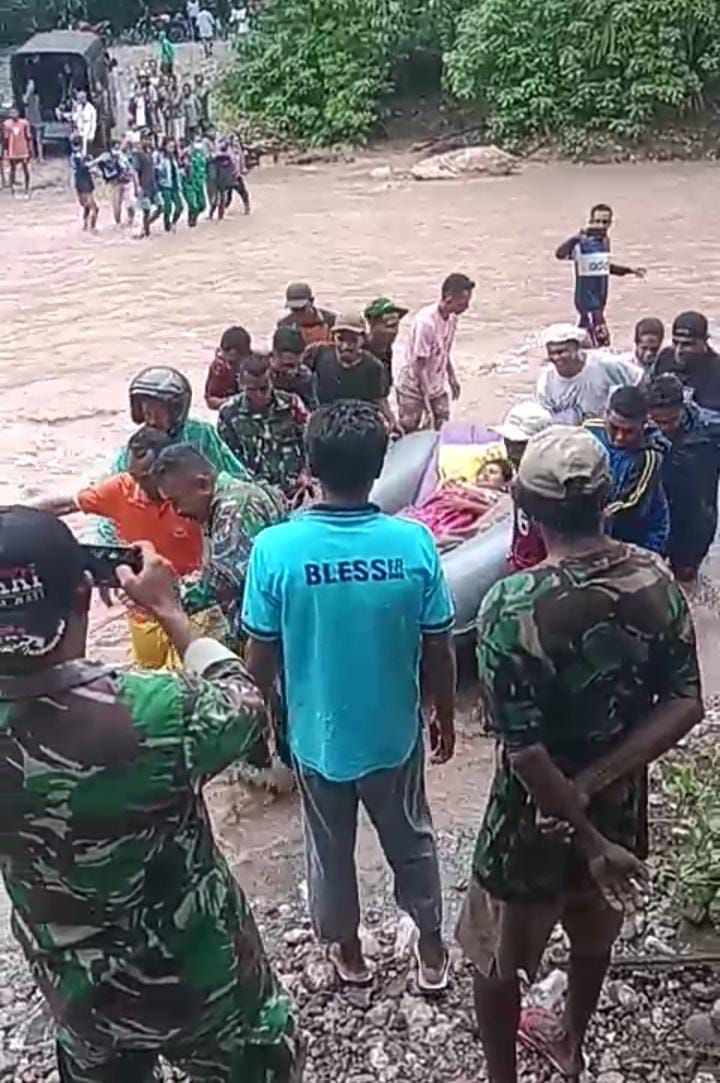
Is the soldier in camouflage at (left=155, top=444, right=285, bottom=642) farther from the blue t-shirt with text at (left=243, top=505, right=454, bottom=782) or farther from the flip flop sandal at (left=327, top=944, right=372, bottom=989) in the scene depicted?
the flip flop sandal at (left=327, top=944, right=372, bottom=989)

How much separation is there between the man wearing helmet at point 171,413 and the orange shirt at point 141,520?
232mm

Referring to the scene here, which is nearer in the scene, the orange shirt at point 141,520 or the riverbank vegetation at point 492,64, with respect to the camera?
the orange shirt at point 141,520

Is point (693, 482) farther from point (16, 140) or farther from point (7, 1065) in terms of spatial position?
point (16, 140)

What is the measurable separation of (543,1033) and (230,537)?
66.5 inches

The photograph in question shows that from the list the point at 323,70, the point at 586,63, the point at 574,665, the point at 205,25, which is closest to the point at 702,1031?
the point at 574,665

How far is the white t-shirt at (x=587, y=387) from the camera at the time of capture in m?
6.88

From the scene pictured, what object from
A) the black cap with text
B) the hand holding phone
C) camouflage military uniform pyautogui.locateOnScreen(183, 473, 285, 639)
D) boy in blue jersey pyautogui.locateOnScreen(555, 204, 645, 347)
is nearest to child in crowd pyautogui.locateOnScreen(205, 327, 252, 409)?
camouflage military uniform pyautogui.locateOnScreen(183, 473, 285, 639)

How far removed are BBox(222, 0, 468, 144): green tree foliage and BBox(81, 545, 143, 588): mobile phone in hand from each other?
25192 millimetres

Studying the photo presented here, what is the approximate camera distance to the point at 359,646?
3.54 meters

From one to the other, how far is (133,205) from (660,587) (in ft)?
61.0

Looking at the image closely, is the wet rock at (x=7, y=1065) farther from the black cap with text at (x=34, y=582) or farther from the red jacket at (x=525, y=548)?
the red jacket at (x=525, y=548)

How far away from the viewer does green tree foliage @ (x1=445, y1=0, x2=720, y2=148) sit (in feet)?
82.5

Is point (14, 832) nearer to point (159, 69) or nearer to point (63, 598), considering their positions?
point (63, 598)

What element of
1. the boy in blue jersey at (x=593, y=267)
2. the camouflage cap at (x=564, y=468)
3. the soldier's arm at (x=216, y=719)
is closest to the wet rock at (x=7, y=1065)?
the soldier's arm at (x=216, y=719)
